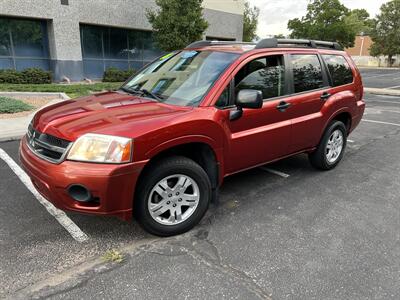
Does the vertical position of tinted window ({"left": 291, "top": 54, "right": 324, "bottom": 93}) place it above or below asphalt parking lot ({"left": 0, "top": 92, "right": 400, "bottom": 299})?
above

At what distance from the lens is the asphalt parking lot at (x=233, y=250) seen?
2.54m

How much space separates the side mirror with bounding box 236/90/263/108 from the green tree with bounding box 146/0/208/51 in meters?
12.8

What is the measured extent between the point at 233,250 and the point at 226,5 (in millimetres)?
21127

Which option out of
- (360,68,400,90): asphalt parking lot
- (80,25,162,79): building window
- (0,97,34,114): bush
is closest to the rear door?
(0,97,34,114): bush

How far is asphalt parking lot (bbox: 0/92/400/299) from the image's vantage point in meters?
2.54

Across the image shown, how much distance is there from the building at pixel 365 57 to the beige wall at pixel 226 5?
47.0 meters

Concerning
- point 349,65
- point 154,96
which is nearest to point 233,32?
point 349,65

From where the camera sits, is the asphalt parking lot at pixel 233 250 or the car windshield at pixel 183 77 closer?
the asphalt parking lot at pixel 233 250

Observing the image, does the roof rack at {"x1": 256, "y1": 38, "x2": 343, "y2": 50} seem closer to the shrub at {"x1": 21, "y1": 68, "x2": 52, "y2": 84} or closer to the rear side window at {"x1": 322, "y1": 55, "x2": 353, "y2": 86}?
the rear side window at {"x1": 322, "y1": 55, "x2": 353, "y2": 86}

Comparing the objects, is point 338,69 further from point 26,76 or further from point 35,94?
point 26,76

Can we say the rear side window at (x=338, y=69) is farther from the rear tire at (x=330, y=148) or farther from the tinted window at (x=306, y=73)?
the rear tire at (x=330, y=148)

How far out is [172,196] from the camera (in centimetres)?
312

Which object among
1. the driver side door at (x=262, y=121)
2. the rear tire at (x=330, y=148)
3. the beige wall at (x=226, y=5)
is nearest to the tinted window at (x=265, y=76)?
the driver side door at (x=262, y=121)

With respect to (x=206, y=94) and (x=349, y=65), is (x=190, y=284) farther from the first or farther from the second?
(x=349, y=65)
